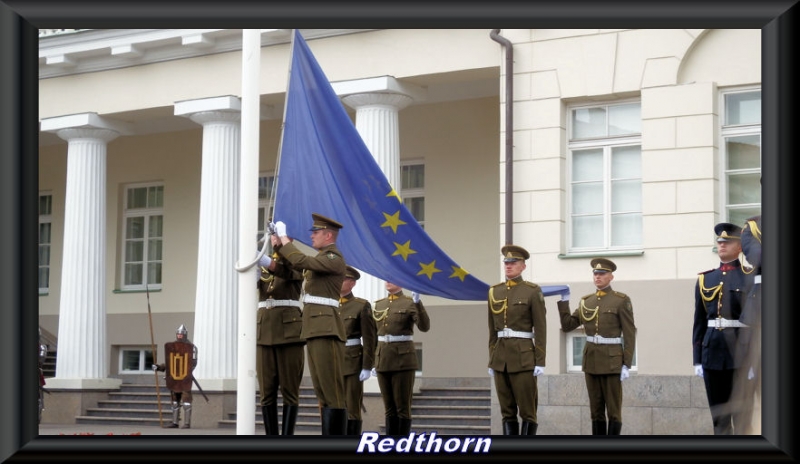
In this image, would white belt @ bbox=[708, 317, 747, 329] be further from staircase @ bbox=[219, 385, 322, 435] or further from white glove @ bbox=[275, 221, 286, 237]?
staircase @ bbox=[219, 385, 322, 435]

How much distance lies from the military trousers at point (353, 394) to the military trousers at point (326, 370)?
9.33 ft

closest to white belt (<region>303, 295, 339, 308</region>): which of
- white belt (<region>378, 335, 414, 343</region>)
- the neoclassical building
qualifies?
white belt (<region>378, 335, 414, 343</region>)

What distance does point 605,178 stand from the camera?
15070mm

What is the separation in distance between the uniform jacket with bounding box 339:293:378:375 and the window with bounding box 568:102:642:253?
12.8 ft

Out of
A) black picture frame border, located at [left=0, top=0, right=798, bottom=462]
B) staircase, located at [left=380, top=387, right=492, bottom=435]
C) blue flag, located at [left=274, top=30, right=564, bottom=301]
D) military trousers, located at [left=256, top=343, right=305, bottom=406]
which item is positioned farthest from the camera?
staircase, located at [left=380, top=387, right=492, bottom=435]

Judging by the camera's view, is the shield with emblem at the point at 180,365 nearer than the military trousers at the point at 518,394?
No

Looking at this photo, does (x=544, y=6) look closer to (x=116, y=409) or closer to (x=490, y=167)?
(x=490, y=167)

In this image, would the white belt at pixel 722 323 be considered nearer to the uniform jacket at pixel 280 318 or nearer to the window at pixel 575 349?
the uniform jacket at pixel 280 318

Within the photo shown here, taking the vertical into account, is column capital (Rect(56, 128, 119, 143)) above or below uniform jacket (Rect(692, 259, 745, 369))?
above

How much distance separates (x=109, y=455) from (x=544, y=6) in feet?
9.95

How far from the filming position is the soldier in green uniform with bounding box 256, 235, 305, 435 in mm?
9562

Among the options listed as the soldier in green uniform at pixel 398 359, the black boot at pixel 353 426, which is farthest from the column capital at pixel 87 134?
the black boot at pixel 353 426

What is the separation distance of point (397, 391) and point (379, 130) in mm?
4840

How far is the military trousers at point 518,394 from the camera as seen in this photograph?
1062 centimetres
